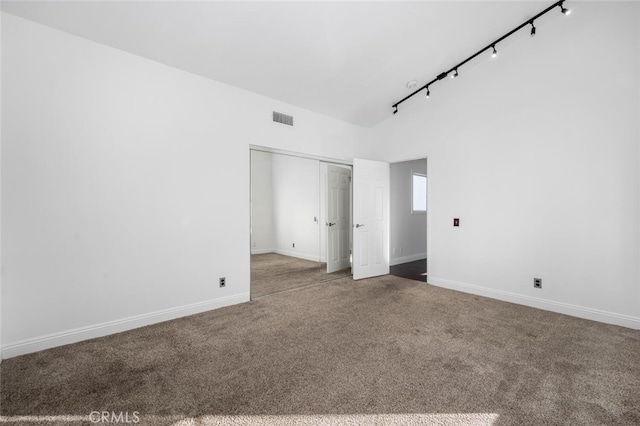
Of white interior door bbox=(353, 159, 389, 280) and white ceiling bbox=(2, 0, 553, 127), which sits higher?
white ceiling bbox=(2, 0, 553, 127)

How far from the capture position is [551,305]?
10.5 feet

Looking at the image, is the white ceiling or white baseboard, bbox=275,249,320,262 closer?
the white ceiling

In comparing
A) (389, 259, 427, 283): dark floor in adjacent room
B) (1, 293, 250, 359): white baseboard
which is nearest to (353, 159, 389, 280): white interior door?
(389, 259, 427, 283): dark floor in adjacent room

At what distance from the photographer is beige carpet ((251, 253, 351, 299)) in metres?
4.21

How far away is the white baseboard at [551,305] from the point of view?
279 centimetres

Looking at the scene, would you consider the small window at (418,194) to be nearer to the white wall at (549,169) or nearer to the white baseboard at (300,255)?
the white wall at (549,169)

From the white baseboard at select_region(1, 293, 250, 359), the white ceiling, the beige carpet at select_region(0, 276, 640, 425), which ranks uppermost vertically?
the white ceiling

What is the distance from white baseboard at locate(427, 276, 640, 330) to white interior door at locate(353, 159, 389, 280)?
1.12 meters

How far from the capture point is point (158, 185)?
2910mm

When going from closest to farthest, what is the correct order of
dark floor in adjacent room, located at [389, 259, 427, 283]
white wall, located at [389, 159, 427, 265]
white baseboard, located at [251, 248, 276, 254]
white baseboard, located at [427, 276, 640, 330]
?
1. white baseboard, located at [427, 276, 640, 330]
2. dark floor in adjacent room, located at [389, 259, 427, 283]
3. white wall, located at [389, 159, 427, 265]
4. white baseboard, located at [251, 248, 276, 254]

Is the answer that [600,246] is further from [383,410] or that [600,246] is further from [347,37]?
[347,37]

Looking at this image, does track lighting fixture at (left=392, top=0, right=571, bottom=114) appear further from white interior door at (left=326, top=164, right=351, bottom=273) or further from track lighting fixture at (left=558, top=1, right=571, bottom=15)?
white interior door at (left=326, top=164, right=351, bottom=273)

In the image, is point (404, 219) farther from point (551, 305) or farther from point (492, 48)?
point (492, 48)

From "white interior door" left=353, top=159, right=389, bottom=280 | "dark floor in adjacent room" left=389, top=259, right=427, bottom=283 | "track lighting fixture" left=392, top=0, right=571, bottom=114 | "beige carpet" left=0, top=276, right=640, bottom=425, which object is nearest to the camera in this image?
"beige carpet" left=0, top=276, right=640, bottom=425
